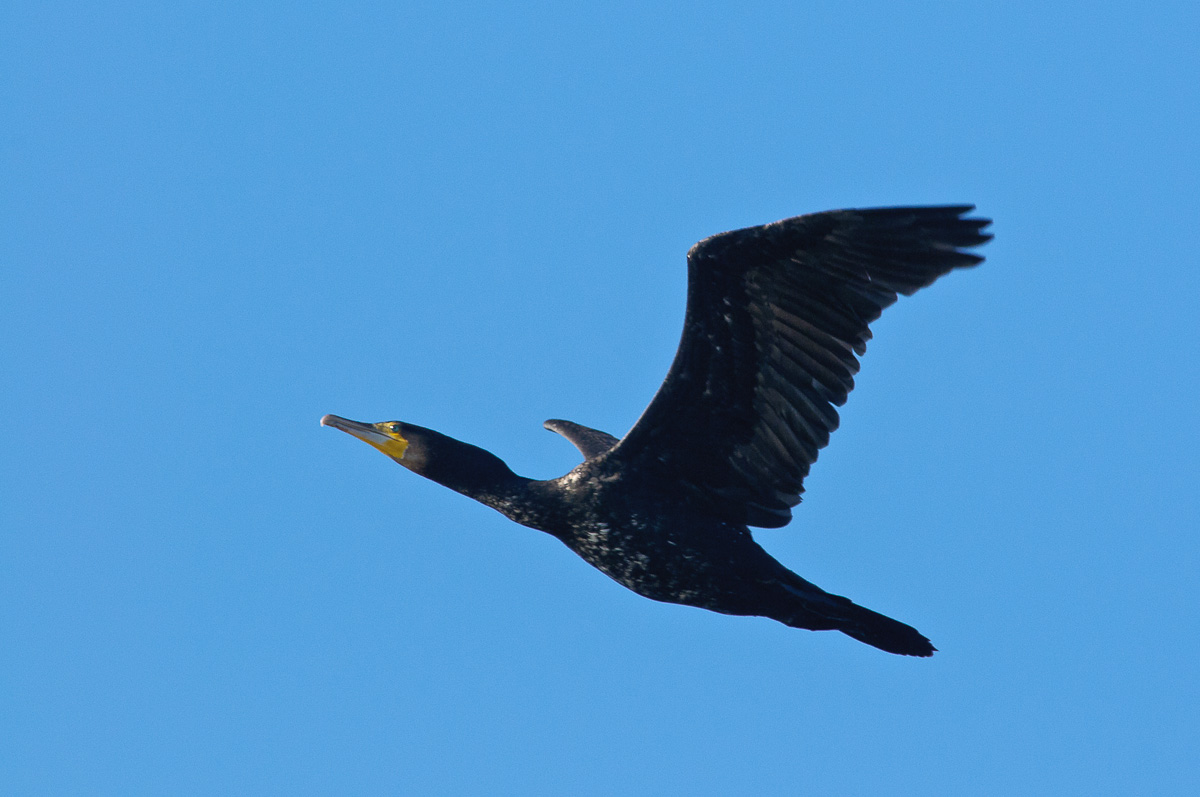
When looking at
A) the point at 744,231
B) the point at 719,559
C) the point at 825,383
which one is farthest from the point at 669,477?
the point at 744,231

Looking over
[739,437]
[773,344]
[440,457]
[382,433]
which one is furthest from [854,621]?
[382,433]

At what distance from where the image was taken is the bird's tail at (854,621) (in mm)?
9609

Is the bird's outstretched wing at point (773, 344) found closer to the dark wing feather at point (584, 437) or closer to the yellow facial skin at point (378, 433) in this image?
the yellow facial skin at point (378, 433)

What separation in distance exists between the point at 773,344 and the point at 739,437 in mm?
769

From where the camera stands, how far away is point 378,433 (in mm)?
10656

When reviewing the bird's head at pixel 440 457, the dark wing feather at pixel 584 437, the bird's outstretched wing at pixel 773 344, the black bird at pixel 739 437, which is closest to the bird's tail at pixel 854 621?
the black bird at pixel 739 437

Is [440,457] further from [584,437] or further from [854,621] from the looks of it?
[854,621]

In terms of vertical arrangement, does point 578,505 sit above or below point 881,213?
below

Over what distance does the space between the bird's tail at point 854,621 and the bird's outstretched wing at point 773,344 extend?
60cm

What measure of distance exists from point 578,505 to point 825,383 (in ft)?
6.26

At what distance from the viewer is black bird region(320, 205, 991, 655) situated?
8.76m

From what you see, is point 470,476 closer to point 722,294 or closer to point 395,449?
point 395,449

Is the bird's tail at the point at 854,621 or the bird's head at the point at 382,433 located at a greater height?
the bird's head at the point at 382,433

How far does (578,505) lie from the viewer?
32.8ft
